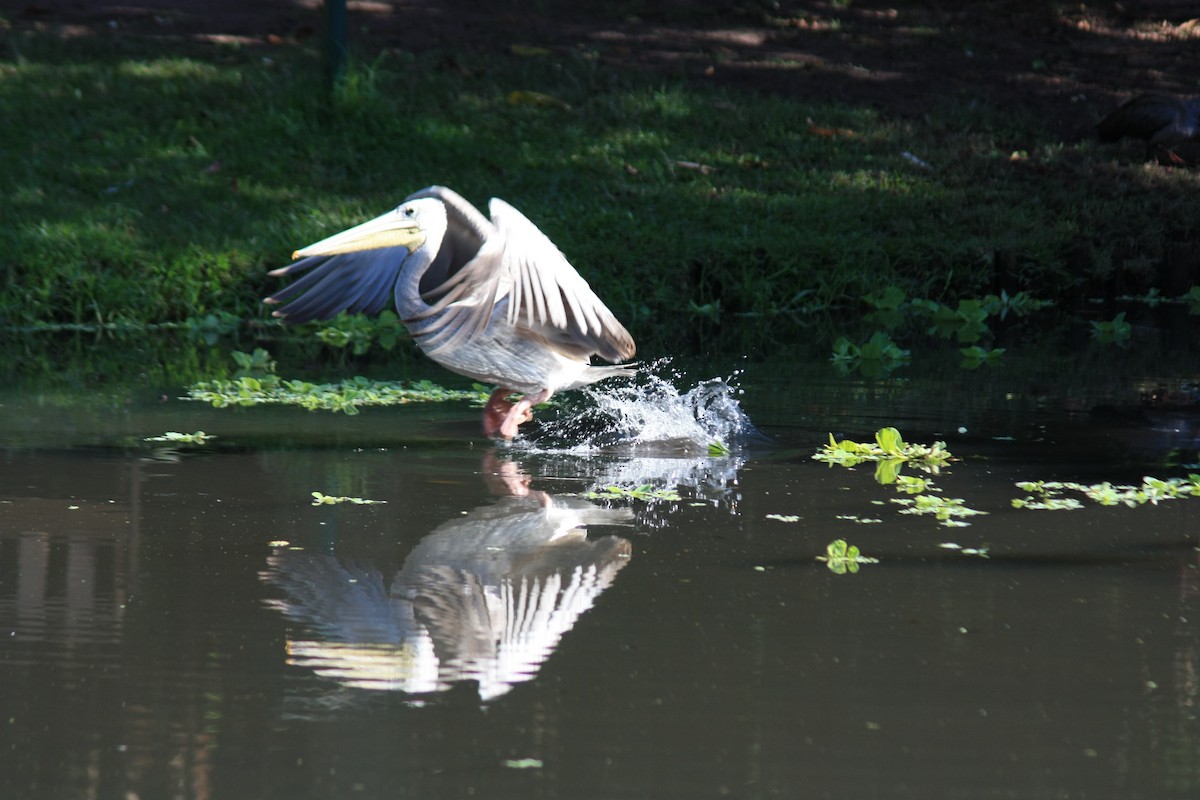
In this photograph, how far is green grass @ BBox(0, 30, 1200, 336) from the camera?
1120cm

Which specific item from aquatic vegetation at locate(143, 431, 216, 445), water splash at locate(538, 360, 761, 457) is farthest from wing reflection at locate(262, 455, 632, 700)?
aquatic vegetation at locate(143, 431, 216, 445)

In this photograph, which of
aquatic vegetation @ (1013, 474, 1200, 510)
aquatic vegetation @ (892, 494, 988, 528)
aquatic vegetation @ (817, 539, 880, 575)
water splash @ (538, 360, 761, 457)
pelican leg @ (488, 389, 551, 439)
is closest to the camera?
aquatic vegetation @ (817, 539, 880, 575)

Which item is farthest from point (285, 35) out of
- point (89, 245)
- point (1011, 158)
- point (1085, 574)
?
point (1085, 574)

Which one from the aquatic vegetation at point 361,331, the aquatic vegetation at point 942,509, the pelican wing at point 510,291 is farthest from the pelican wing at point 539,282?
the aquatic vegetation at point 361,331

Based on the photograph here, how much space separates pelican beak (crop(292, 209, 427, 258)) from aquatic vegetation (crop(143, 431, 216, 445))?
94 centimetres

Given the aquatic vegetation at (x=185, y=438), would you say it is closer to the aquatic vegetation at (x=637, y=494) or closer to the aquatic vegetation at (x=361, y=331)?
the aquatic vegetation at (x=637, y=494)

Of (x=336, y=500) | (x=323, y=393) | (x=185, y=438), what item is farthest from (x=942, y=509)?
(x=323, y=393)

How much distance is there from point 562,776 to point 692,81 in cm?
1299

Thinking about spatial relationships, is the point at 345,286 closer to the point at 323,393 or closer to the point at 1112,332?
the point at 323,393

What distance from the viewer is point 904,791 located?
2908 mm

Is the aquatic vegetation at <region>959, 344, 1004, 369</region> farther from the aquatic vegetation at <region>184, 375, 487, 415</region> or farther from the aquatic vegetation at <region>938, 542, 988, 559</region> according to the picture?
the aquatic vegetation at <region>938, 542, 988, 559</region>

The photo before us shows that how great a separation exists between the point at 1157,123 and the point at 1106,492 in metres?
10.4

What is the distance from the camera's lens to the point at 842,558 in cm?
452

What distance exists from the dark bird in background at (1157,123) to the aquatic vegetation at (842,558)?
11354 mm
